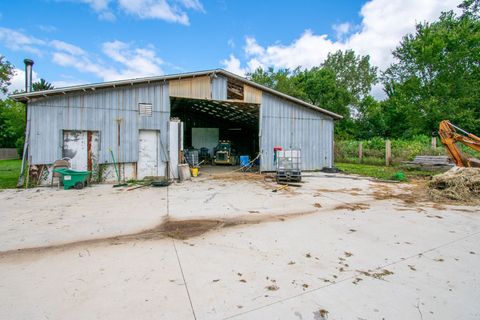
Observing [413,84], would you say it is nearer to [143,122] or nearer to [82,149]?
[143,122]

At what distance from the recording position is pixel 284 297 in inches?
90.0

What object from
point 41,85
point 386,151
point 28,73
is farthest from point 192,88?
point 41,85

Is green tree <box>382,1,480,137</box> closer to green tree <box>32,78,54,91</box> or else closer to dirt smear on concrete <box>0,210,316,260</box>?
dirt smear on concrete <box>0,210,316,260</box>

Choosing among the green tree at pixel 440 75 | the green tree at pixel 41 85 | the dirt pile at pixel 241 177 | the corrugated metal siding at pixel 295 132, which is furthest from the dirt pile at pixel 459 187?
the green tree at pixel 41 85

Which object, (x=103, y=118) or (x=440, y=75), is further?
(x=440, y=75)

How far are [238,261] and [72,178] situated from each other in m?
7.65

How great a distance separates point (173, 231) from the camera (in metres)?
4.14

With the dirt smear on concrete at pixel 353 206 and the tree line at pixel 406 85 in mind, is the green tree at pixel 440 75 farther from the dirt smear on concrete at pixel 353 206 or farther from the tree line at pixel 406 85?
the dirt smear on concrete at pixel 353 206

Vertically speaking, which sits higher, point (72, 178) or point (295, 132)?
point (295, 132)

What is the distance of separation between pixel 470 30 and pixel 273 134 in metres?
26.3

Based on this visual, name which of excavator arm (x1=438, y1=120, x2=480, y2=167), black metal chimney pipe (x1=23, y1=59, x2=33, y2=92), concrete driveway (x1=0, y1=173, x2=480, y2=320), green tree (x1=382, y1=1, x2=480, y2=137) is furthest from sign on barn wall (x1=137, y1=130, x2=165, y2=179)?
green tree (x1=382, y1=1, x2=480, y2=137)

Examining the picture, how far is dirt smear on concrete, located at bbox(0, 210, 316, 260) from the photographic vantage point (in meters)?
3.36

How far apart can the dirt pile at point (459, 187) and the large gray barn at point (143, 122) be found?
6623mm

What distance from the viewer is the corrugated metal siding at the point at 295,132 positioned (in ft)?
40.9
